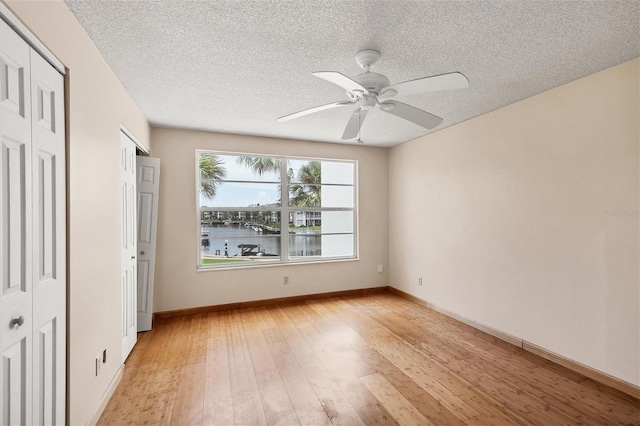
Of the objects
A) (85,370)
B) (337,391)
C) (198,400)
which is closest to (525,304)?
(337,391)

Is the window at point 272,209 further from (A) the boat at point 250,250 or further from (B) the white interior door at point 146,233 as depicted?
(B) the white interior door at point 146,233

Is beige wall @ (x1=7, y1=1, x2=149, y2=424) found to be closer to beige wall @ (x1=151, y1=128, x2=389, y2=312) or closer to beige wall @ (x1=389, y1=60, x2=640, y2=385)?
beige wall @ (x1=151, y1=128, x2=389, y2=312)

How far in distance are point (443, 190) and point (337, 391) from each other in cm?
289

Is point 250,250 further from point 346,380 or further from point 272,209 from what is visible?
point 346,380

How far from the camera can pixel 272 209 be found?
454 cm

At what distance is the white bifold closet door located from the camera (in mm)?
1181

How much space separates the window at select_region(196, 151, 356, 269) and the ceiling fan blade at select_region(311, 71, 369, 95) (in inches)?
110

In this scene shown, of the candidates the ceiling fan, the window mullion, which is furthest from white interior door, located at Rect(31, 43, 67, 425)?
the window mullion

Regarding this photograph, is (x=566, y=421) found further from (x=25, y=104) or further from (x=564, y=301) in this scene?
(x=25, y=104)

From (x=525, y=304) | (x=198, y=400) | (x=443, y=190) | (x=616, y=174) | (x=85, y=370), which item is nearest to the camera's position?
(x=85, y=370)

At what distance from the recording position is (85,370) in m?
1.81

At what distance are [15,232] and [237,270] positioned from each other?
310 centimetres

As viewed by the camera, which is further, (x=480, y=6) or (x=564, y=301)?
(x=564, y=301)

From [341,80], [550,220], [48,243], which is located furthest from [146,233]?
[550,220]
